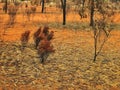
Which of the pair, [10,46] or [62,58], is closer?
[62,58]

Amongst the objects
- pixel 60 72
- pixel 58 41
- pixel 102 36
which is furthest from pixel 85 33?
pixel 60 72

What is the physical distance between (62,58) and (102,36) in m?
6.46

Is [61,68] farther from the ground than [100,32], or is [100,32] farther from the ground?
[100,32]

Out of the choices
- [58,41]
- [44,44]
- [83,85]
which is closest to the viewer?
[83,85]

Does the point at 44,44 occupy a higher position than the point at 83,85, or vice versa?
the point at 44,44

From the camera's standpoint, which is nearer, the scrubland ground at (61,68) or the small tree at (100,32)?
the scrubland ground at (61,68)

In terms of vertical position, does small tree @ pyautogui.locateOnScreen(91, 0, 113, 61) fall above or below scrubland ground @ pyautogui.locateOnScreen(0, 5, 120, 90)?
above

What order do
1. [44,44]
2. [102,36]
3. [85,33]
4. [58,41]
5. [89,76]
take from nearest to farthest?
[89,76] → [44,44] → [58,41] → [102,36] → [85,33]

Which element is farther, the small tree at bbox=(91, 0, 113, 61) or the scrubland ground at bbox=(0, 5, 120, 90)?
the small tree at bbox=(91, 0, 113, 61)

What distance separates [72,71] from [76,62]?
1.13 m

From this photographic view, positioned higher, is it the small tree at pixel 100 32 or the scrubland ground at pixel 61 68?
the small tree at pixel 100 32

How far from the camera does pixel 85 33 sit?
1927 centimetres

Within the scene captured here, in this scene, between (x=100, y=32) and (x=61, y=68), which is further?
(x=100, y=32)

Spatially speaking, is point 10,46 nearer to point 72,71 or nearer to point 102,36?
point 72,71
